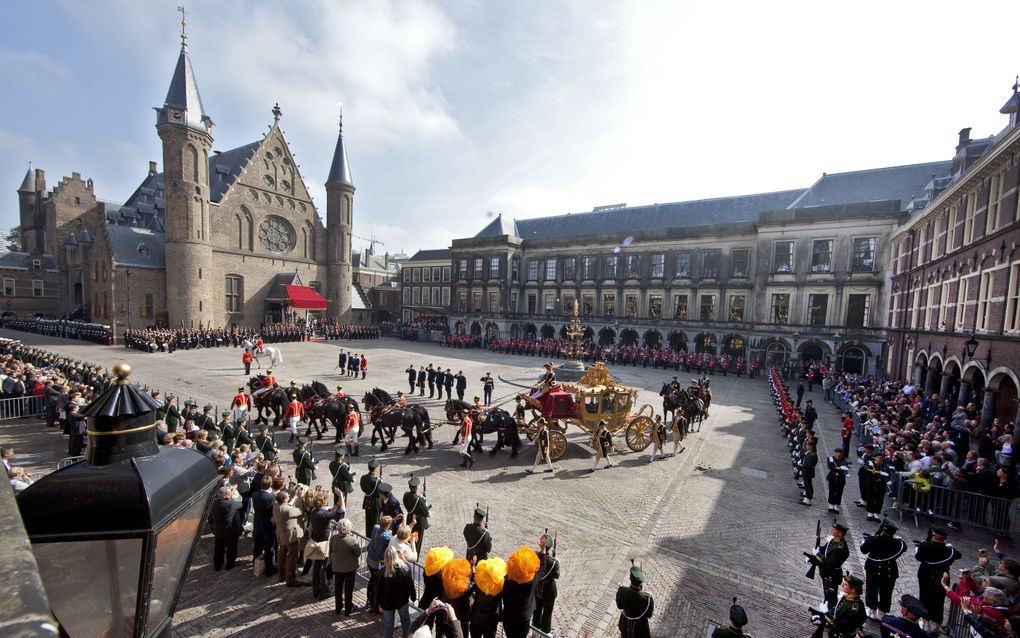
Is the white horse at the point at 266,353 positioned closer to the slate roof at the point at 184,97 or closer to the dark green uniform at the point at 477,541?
the slate roof at the point at 184,97

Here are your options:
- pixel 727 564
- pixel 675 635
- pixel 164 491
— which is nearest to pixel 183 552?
pixel 164 491

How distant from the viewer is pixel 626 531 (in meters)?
8.64

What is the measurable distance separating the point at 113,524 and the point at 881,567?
911 cm

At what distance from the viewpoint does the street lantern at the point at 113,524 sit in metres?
1.77

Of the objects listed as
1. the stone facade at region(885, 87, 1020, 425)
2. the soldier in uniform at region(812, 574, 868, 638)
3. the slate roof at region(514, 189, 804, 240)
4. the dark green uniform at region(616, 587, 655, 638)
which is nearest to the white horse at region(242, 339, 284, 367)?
the dark green uniform at region(616, 587, 655, 638)

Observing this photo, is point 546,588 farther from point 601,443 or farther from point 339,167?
point 339,167

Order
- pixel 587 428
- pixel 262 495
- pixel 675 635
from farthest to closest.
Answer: pixel 587 428, pixel 262 495, pixel 675 635

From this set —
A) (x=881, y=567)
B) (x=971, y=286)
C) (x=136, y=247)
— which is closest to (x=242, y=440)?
(x=881, y=567)

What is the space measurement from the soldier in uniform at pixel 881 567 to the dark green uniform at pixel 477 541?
5.62 metres

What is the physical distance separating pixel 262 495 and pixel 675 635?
6.47 m

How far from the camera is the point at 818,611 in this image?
5703 millimetres

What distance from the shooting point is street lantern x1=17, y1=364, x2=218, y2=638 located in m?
1.77

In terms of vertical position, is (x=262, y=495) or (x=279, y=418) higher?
(x=262, y=495)

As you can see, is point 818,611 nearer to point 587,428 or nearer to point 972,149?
point 587,428
